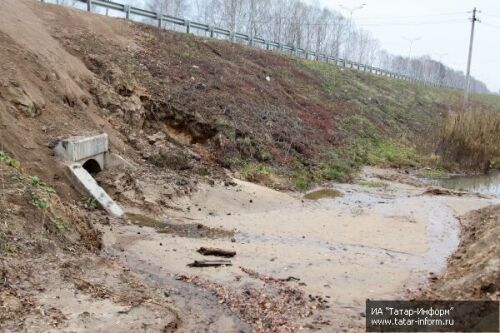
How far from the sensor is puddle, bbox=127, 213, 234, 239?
36.2 feet

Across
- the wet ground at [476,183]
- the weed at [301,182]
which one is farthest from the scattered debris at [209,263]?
the wet ground at [476,183]

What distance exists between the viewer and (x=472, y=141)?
2583cm

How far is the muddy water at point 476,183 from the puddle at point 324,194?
6.27m

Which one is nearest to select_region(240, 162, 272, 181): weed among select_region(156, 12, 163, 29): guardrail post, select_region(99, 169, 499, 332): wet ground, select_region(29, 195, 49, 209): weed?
select_region(99, 169, 499, 332): wet ground

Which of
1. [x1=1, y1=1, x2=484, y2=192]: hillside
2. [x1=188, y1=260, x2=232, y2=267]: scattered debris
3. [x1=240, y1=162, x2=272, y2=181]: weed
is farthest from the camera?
[x1=240, y1=162, x2=272, y2=181]: weed

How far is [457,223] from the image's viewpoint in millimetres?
14070

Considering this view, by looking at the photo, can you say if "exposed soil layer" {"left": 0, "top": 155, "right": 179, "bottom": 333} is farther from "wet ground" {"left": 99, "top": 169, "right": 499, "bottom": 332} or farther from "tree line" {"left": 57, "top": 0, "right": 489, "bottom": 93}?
"tree line" {"left": 57, "top": 0, "right": 489, "bottom": 93}

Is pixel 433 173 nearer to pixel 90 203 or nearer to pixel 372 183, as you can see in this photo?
pixel 372 183

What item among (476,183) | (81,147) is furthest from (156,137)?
(476,183)

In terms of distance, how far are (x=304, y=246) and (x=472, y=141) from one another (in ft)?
60.4

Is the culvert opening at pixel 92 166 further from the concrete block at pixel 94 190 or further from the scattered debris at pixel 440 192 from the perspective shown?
the scattered debris at pixel 440 192

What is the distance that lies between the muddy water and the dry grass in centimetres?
92

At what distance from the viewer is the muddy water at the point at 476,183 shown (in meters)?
21.2

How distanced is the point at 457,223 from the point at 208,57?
47.4 feet
